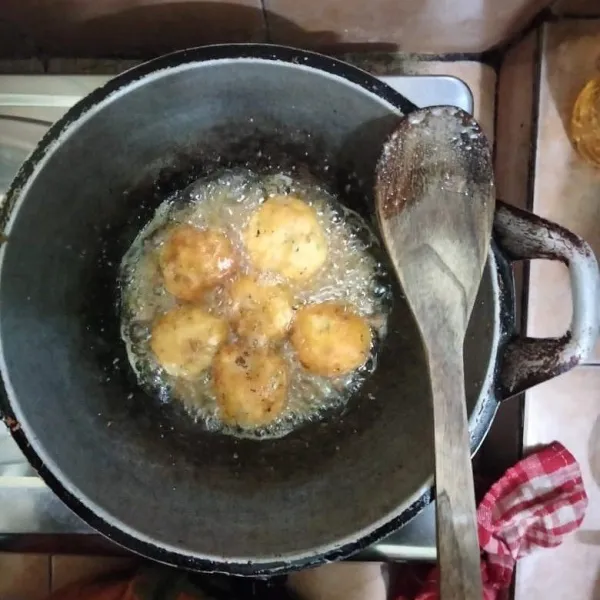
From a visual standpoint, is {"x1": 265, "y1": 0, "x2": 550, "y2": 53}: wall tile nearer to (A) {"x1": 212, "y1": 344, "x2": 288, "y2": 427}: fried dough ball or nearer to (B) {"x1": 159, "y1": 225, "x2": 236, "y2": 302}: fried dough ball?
(B) {"x1": 159, "y1": 225, "x2": 236, "y2": 302}: fried dough ball

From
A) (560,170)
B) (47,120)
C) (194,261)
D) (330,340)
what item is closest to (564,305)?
(560,170)

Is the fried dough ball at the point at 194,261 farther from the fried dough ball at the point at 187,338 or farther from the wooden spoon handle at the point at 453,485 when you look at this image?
the wooden spoon handle at the point at 453,485

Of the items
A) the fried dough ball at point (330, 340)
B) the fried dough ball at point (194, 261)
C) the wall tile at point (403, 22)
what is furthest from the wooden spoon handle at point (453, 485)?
the wall tile at point (403, 22)

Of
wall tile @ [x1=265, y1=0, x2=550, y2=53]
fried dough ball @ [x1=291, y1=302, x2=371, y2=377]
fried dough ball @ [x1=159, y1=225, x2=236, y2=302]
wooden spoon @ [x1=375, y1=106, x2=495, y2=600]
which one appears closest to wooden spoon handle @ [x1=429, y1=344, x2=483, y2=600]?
wooden spoon @ [x1=375, y1=106, x2=495, y2=600]

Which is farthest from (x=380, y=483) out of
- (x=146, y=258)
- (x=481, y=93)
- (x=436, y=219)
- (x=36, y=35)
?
(x=36, y=35)

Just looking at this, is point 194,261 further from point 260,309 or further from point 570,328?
point 570,328

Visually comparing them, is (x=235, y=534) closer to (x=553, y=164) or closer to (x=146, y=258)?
(x=146, y=258)
